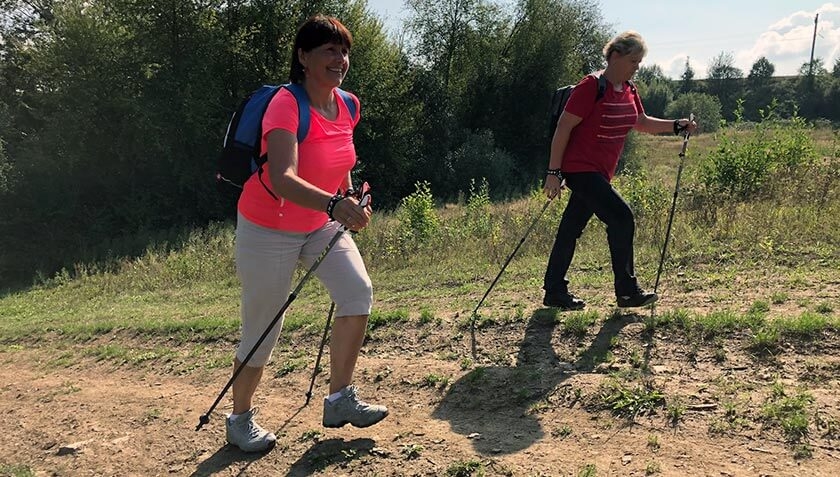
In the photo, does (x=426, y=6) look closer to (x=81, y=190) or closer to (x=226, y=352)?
(x=81, y=190)

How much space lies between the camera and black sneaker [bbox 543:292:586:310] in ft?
16.0

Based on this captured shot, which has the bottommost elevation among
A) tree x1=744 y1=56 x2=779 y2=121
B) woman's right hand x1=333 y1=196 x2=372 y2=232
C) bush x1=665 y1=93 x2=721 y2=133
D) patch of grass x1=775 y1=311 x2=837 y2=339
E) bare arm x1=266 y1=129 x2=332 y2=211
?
patch of grass x1=775 y1=311 x2=837 y2=339

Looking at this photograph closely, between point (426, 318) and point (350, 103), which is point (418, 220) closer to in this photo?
point (426, 318)

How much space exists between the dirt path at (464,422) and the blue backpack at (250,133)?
60.6 inches

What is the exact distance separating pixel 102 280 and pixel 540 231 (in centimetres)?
999

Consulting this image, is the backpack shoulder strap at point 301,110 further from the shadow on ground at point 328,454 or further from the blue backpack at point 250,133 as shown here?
the shadow on ground at point 328,454

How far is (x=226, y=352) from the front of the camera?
5.47 m

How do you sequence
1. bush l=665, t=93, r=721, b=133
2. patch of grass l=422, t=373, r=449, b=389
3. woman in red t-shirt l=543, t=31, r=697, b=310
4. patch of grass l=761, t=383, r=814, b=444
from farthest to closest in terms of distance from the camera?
bush l=665, t=93, r=721, b=133, woman in red t-shirt l=543, t=31, r=697, b=310, patch of grass l=422, t=373, r=449, b=389, patch of grass l=761, t=383, r=814, b=444

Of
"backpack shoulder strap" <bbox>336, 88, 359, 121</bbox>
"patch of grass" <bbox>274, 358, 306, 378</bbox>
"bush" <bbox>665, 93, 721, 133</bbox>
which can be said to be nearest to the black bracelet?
"backpack shoulder strap" <bbox>336, 88, 359, 121</bbox>

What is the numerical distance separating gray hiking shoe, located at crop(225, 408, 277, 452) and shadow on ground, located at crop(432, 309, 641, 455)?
39.3 inches

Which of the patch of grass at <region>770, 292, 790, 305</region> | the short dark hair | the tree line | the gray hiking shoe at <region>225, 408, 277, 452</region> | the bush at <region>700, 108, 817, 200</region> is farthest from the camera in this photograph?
the tree line

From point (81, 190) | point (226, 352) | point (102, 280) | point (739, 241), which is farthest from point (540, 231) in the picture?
point (81, 190)

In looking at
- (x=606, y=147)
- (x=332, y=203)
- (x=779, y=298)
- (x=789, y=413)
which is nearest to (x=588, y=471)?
(x=789, y=413)

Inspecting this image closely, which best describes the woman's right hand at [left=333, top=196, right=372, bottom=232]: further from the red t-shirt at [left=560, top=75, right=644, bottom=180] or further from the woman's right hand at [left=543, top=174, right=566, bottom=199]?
the red t-shirt at [left=560, top=75, right=644, bottom=180]
